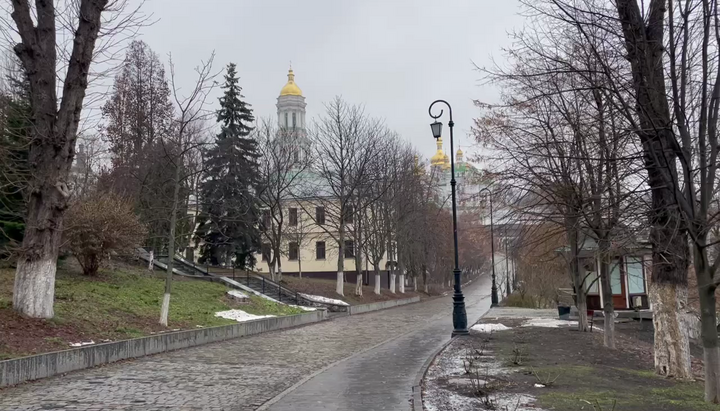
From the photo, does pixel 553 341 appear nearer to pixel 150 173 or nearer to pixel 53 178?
pixel 53 178

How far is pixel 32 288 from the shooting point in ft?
38.7

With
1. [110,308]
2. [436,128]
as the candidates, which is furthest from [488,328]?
[110,308]

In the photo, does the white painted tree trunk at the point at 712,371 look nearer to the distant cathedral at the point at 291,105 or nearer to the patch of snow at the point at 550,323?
the patch of snow at the point at 550,323

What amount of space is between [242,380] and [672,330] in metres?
8.07

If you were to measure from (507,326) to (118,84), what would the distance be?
94.0 feet

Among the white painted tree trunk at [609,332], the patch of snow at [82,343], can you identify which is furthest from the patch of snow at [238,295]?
the white painted tree trunk at [609,332]

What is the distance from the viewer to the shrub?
18328 mm

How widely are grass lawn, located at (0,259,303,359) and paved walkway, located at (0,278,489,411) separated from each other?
1139mm

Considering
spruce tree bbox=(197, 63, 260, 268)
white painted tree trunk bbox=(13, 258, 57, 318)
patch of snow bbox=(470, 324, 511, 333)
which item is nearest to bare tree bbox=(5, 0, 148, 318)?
white painted tree trunk bbox=(13, 258, 57, 318)

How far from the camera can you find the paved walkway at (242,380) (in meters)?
8.12

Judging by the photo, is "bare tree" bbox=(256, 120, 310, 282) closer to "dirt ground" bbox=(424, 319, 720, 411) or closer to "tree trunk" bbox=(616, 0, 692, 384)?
"dirt ground" bbox=(424, 319, 720, 411)

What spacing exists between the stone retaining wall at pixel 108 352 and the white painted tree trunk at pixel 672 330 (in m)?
10.9

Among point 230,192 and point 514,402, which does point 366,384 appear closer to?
point 514,402

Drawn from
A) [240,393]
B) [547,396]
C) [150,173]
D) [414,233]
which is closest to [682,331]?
[547,396]
